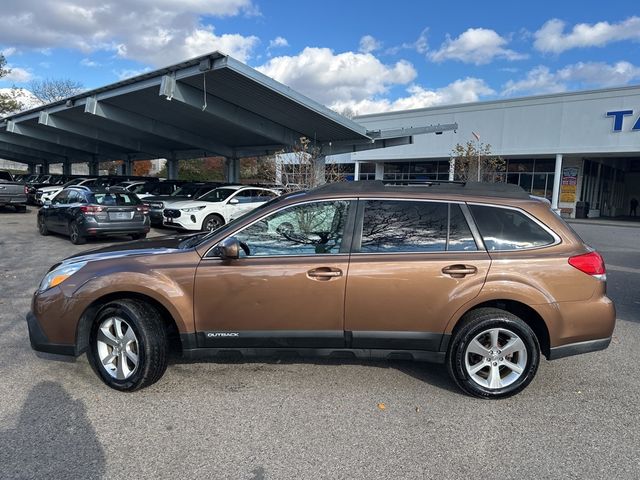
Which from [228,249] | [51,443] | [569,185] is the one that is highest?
[569,185]

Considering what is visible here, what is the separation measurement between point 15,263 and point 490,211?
362 inches

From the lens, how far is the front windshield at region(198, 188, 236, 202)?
Result: 1465cm

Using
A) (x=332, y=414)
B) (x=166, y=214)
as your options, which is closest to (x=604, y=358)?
(x=332, y=414)

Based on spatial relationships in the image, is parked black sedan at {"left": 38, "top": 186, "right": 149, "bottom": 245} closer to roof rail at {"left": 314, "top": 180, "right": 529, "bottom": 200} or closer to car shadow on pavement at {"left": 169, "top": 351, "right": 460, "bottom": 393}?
car shadow on pavement at {"left": 169, "top": 351, "right": 460, "bottom": 393}

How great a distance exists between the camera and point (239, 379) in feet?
13.5

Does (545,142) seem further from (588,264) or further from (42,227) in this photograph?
(588,264)

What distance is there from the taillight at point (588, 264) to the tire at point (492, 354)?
631 mm

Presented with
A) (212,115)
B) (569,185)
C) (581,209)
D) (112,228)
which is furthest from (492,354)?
(581,209)

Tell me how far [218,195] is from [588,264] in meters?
12.4

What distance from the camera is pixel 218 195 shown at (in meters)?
14.9

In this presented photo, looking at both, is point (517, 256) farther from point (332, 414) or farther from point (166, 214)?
point (166, 214)

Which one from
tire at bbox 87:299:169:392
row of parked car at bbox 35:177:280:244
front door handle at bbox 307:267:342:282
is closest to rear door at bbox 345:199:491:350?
front door handle at bbox 307:267:342:282

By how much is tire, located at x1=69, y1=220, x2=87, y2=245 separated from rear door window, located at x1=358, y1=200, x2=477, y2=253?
10.0 meters

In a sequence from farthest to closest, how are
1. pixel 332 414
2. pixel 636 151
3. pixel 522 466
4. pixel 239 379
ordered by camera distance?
pixel 636 151
pixel 239 379
pixel 332 414
pixel 522 466
